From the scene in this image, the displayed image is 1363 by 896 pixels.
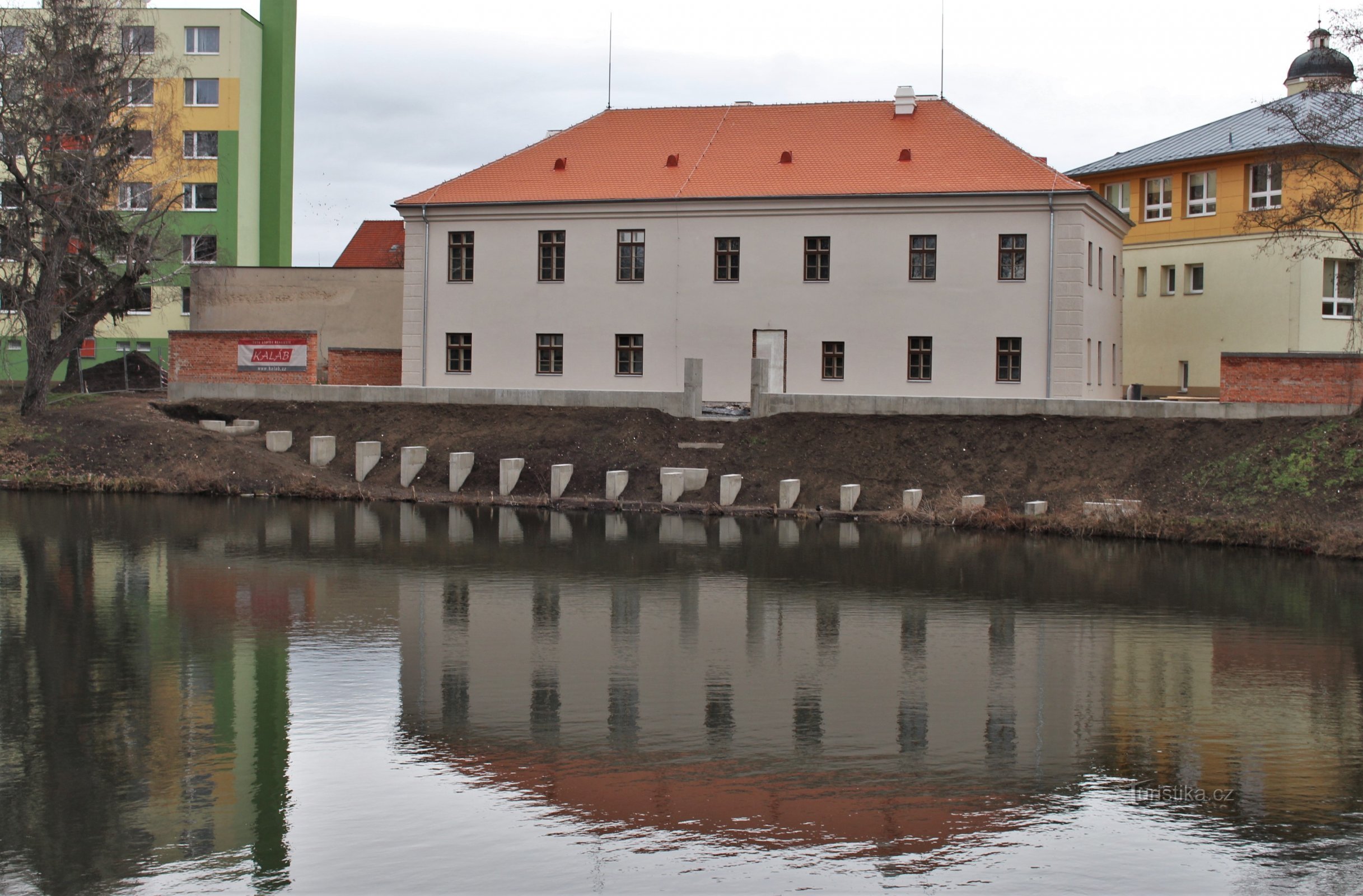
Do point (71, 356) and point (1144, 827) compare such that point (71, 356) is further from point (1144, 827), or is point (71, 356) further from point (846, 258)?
point (1144, 827)

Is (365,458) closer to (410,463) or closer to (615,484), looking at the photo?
(410,463)

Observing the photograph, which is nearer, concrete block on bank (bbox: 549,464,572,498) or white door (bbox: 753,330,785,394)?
concrete block on bank (bbox: 549,464,572,498)

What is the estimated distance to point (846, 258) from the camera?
3569cm

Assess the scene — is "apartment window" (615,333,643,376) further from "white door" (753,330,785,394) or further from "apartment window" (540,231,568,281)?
"white door" (753,330,785,394)

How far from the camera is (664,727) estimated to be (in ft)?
36.1

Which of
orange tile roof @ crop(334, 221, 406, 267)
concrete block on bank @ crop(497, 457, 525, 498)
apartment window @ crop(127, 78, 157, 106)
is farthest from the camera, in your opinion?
orange tile roof @ crop(334, 221, 406, 267)

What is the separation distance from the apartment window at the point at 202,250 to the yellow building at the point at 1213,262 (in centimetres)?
3170

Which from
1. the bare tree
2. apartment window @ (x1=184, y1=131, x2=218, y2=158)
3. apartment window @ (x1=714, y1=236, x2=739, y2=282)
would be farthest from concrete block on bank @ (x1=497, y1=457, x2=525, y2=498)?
apartment window @ (x1=184, y1=131, x2=218, y2=158)

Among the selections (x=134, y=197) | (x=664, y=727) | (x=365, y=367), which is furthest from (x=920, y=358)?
(x=664, y=727)

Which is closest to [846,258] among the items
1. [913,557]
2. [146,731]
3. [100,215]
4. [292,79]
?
[913,557]

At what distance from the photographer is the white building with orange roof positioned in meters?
34.6

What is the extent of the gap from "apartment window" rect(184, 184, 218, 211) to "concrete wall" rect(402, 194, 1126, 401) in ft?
64.0

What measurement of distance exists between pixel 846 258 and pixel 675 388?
5.93 m

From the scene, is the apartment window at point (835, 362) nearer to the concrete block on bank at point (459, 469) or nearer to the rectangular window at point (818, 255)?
the rectangular window at point (818, 255)
